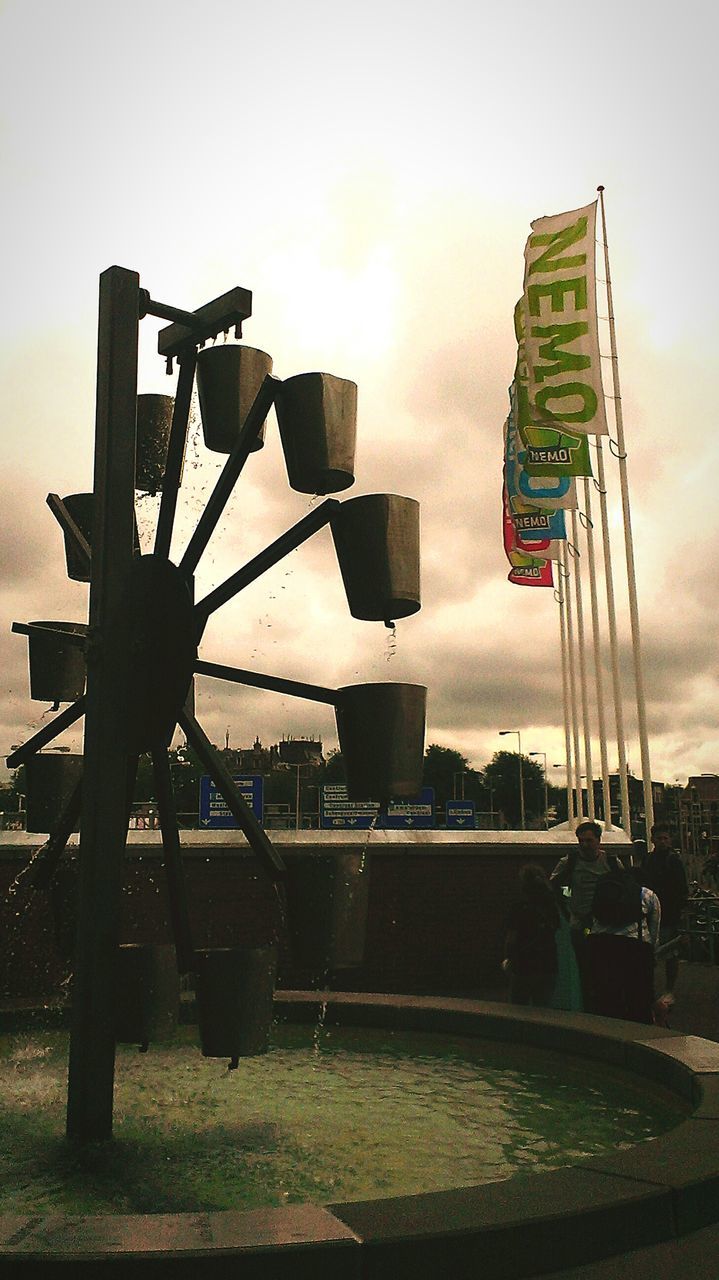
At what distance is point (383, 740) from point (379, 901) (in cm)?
737

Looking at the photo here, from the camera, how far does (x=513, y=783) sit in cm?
12319

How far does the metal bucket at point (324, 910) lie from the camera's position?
5730mm

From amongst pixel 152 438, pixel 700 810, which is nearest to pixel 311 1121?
pixel 152 438

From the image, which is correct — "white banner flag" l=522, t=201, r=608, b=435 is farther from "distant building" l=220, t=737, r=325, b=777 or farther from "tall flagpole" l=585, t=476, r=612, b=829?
"distant building" l=220, t=737, r=325, b=777

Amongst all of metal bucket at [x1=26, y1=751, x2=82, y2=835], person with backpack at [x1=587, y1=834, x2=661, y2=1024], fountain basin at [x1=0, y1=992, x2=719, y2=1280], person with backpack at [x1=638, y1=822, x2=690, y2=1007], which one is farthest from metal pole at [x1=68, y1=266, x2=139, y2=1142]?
person with backpack at [x1=638, y1=822, x2=690, y2=1007]

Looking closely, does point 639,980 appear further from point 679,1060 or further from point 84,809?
point 84,809

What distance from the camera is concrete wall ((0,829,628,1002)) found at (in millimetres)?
11930

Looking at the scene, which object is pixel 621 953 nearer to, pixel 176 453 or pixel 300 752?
pixel 176 453

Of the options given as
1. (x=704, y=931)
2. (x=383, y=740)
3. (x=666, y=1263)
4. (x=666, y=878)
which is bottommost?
(x=666, y=1263)

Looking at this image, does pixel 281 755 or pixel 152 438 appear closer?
pixel 152 438

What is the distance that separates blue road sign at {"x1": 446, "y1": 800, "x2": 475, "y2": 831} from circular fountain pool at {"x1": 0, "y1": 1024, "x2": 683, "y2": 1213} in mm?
44920

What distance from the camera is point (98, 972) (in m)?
5.52

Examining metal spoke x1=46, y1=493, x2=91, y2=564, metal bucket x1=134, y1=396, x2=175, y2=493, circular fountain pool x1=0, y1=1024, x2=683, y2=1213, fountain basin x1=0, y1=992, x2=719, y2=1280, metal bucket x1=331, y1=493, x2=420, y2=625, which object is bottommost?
circular fountain pool x1=0, y1=1024, x2=683, y2=1213

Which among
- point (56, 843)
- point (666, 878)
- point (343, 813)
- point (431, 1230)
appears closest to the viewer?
point (431, 1230)
